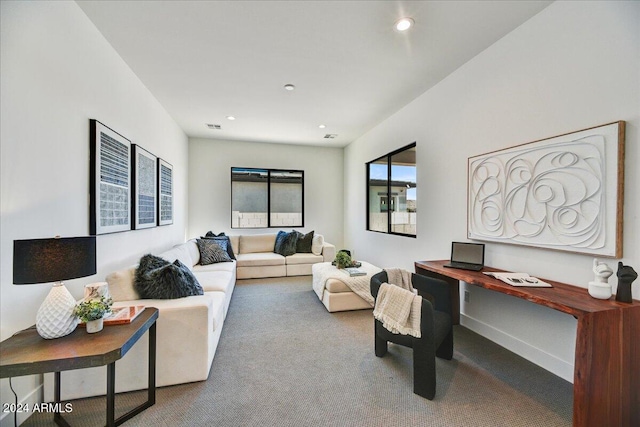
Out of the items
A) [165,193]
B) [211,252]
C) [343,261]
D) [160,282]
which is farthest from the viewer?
[211,252]

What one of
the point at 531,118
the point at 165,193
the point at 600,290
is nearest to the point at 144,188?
the point at 165,193

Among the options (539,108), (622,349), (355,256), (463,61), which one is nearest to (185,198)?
(355,256)

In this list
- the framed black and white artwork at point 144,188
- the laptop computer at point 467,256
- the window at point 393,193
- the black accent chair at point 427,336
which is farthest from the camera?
the window at point 393,193

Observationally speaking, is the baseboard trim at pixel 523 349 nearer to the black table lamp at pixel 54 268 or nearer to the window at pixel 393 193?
the window at pixel 393 193

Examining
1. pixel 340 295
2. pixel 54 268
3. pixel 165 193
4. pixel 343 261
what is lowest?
pixel 340 295

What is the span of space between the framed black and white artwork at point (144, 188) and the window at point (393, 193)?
3586 mm

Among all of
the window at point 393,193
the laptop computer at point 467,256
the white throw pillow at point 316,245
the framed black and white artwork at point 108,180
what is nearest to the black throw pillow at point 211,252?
the framed black and white artwork at point 108,180

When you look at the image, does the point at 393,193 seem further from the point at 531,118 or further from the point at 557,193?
the point at 557,193

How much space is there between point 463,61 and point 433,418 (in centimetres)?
327

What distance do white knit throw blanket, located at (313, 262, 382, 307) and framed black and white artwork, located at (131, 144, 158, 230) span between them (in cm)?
237

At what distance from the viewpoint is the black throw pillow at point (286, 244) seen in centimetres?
548

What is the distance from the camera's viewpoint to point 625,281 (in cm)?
161

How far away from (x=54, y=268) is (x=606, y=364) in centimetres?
305

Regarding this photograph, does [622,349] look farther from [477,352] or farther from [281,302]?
[281,302]
